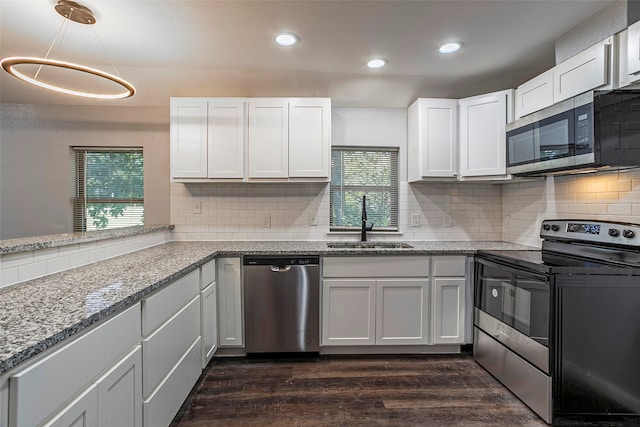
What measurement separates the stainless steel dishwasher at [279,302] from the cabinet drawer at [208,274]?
0.78 feet

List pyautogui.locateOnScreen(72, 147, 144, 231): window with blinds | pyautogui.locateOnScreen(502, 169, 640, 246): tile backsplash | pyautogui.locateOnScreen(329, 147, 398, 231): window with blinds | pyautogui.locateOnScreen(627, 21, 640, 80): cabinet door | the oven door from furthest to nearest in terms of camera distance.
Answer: pyautogui.locateOnScreen(72, 147, 144, 231): window with blinds → pyautogui.locateOnScreen(329, 147, 398, 231): window with blinds → pyautogui.locateOnScreen(502, 169, 640, 246): tile backsplash → the oven door → pyautogui.locateOnScreen(627, 21, 640, 80): cabinet door

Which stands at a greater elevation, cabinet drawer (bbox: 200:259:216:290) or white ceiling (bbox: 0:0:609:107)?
white ceiling (bbox: 0:0:609:107)

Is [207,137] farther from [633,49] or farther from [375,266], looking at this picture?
[633,49]

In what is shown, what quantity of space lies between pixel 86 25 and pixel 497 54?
8.98 feet

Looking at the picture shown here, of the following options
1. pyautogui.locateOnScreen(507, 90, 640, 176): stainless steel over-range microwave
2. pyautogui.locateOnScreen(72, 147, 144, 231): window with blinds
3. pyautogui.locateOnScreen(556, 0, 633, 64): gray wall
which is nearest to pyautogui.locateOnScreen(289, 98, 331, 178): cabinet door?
pyautogui.locateOnScreen(507, 90, 640, 176): stainless steel over-range microwave

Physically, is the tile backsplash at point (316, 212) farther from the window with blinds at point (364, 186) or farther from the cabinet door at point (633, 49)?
the cabinet door at point (633, 49)

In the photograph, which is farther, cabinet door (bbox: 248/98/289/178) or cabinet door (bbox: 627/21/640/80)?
cabinet door (bbox: 248/98/289/178)

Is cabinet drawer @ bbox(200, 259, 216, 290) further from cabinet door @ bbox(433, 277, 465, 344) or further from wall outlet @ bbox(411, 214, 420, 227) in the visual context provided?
wall outlet @ bbox(411, 214, 420, 227)

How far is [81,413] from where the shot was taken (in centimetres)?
96

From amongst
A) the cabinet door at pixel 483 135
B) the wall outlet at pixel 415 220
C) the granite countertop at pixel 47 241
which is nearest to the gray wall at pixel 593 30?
the cabinet door at pixel 483 135

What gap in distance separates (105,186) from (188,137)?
1360mm

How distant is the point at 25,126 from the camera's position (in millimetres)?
3209

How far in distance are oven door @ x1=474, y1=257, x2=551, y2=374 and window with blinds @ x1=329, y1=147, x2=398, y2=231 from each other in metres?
1.06

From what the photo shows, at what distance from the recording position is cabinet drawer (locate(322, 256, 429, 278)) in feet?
8.16
